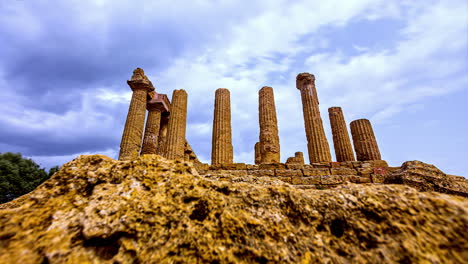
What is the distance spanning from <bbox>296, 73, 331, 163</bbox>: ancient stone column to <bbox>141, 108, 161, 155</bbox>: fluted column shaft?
31.5 ft

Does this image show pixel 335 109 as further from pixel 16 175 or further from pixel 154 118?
pixel 16 175

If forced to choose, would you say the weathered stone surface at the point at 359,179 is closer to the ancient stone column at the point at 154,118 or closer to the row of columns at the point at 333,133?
the row of columns at the point at 333,133

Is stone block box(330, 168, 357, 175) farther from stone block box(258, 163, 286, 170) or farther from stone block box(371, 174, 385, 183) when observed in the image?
stone block box(258, 163, 286, 170)

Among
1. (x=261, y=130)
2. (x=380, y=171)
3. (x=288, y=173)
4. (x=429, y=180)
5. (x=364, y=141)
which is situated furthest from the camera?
(x=261, y=130)

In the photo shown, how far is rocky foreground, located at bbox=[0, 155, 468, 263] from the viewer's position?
3.10ft

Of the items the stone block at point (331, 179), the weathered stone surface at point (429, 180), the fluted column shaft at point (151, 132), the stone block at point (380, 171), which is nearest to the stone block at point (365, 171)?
the stone block at point (380, 171)

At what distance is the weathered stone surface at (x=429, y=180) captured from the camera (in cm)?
234

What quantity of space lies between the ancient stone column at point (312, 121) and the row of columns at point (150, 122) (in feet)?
25.1

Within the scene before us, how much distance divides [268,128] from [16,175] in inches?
717

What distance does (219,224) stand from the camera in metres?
1.14

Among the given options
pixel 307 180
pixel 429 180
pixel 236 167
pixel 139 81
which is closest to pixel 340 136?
pixel 307 180

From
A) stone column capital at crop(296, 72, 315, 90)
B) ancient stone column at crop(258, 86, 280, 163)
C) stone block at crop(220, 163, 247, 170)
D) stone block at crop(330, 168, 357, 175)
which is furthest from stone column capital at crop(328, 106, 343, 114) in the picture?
stone block at crop(220, 163, 247, 170)

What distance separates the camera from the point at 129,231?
1.03 metres

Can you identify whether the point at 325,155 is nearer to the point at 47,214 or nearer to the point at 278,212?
the point at 278,212
